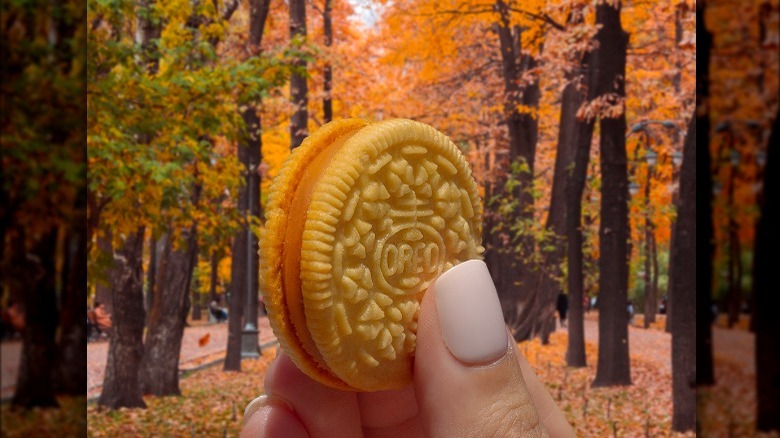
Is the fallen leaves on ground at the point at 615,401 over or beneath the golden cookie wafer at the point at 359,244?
beneath

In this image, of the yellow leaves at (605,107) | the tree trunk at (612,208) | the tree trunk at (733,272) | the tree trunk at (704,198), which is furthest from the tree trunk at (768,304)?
the yellow leaves at (605,107)

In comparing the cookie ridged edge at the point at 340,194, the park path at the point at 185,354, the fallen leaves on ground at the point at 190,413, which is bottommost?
the park path at the point at 185,354

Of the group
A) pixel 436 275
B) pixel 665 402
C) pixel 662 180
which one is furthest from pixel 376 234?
pixel 662 180

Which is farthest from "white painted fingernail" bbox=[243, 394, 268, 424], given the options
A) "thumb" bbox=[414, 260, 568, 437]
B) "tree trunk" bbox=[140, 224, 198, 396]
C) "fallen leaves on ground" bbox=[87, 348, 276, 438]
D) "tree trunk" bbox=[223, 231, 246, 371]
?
"tree trunk" bbox=[223, 231, 246, 371]

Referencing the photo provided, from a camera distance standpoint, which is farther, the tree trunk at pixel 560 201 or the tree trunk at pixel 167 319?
the tree trunk at pixel 560 201

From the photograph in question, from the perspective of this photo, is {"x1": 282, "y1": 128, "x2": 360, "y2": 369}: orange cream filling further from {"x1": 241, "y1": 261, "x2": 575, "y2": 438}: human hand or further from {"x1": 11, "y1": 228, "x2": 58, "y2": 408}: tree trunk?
{"x1": 11, "y1": 228, "x2": 58, "y2": 408}: tree trunk

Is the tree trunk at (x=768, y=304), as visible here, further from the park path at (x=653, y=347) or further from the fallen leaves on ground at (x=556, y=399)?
the park path at (x=653, y=347)
